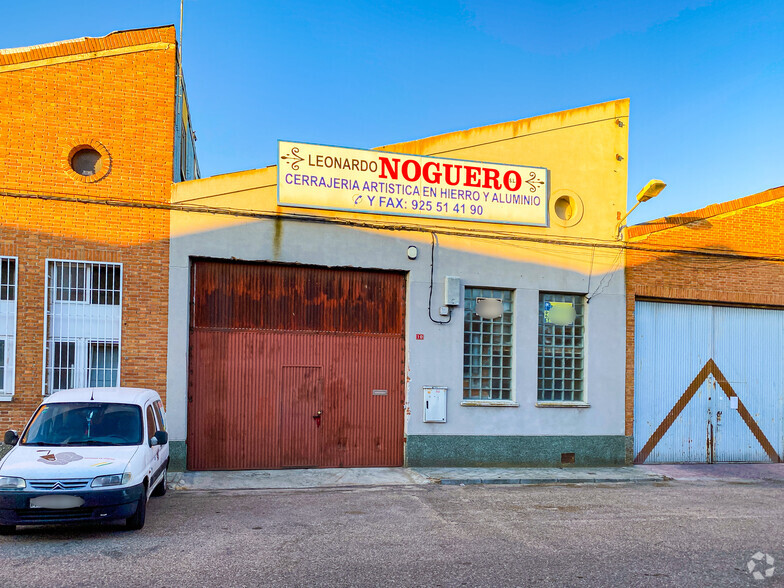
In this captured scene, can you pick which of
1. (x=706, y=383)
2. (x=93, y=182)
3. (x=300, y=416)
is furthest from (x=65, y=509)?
(x=706, y=383)

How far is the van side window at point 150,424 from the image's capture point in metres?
8.85

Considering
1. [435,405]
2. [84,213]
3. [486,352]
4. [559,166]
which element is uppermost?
[559,166]

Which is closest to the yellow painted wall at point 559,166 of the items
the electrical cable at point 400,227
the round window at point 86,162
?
the electrical cable at point 400,227

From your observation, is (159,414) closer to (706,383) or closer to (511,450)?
(511,450)

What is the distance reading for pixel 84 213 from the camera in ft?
38.1

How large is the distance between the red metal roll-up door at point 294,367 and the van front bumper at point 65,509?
15.1ft

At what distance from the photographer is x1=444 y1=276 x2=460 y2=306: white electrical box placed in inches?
518

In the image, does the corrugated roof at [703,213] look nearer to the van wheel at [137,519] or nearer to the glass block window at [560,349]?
the glass block window at [560,349]

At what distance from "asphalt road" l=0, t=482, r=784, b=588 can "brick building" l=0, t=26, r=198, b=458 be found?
126 inches

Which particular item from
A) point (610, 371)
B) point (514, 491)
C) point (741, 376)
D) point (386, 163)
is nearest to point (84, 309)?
point (386, 163)

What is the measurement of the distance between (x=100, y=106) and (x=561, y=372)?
10.3 m

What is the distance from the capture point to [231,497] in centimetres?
1025

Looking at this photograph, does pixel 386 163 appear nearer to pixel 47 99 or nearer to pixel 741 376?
pixel 47 99

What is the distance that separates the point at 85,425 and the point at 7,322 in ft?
13.5
